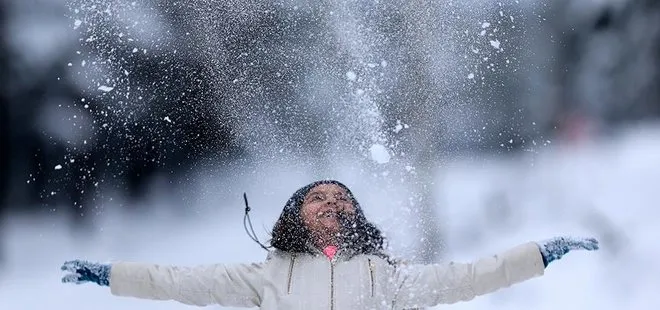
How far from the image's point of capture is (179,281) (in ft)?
6.56

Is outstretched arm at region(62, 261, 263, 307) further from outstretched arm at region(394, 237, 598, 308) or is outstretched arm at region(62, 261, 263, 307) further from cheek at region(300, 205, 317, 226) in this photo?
outstretched arm at region(394, 237, 598, 308)

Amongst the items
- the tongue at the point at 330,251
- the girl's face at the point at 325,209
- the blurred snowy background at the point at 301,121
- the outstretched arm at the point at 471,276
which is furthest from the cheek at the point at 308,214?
the blurred snowy background at the point at 301,121

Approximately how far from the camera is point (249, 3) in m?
3.00

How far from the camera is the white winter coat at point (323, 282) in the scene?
6.52 ft

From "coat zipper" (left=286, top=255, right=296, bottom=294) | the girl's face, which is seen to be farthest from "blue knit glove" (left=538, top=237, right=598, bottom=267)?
"coat zipper" (left=286, top=255, right=296, bottom=294)

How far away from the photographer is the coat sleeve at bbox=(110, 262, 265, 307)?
199 centimetres

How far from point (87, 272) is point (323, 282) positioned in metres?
0.64

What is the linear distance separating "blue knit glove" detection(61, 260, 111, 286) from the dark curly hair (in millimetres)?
473

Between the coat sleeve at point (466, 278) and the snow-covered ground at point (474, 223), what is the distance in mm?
779

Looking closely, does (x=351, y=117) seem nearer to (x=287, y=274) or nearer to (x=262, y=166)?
(x=262, y=166)

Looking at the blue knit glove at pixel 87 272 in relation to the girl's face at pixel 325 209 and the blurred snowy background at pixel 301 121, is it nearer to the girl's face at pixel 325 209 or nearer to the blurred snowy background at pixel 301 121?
the girl's face at pixel 325 209

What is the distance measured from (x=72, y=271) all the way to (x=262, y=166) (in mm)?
1039

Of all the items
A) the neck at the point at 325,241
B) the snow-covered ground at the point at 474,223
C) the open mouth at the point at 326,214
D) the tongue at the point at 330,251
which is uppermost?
the snow-covered ground at the point at 474,223

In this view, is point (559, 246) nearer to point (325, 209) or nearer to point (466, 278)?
point (466, 278)
